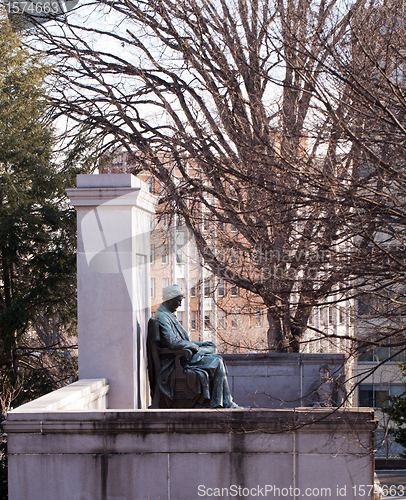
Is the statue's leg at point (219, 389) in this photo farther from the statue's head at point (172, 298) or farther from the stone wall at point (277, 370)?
the stone wall at point (277, 370)

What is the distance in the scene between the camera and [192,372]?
21.7 ft

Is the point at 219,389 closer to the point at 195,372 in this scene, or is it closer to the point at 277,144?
the point at 195,372

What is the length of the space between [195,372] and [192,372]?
0.04m

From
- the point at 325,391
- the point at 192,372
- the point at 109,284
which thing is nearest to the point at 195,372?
the point at 192,372

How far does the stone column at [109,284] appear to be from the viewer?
6645mm

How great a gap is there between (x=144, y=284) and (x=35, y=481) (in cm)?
314

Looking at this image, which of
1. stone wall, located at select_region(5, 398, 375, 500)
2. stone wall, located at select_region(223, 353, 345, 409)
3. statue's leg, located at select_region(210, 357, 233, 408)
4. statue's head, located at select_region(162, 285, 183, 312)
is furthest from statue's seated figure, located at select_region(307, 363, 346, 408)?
statue's head, located at select_region(162, 285, 183, 312)

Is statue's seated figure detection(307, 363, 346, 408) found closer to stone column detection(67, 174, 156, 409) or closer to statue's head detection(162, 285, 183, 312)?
statue's head detection(162, 285, 183, 312)

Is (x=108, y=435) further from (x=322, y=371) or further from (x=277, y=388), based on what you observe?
(x=277, y=388)

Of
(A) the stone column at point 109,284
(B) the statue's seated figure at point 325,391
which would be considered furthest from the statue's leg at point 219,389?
(B) the statue's seated figure at point 325,391

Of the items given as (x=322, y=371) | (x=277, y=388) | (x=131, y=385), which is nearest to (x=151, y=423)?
(x=131, y=385)

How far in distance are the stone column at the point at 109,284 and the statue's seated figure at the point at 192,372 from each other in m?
0.32

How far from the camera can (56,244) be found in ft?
44.3

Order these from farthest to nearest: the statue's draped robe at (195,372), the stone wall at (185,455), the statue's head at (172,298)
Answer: the statue's head at (172,298) < the statue's draped robe at (195,372) < the stone wall at (185,455)
